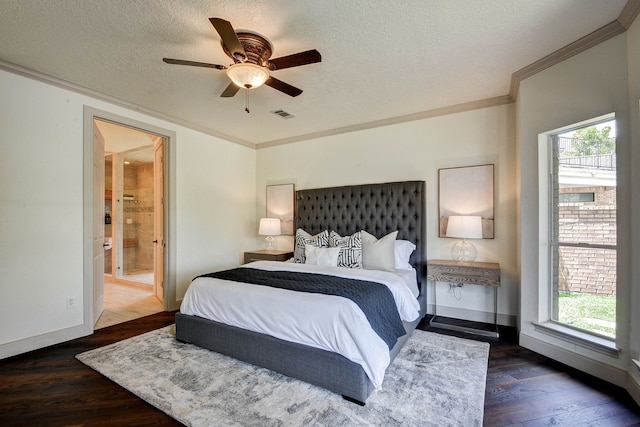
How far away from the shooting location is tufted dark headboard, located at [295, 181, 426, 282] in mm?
3885

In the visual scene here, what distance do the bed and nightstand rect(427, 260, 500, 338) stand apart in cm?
31

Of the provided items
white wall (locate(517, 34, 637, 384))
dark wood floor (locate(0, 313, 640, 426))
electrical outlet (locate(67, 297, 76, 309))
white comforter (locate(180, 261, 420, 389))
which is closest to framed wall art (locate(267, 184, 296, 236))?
white comforter (locate(180, 261, 420, 389))

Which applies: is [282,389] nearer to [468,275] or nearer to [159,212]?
[468,275]

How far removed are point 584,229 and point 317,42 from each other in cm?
286

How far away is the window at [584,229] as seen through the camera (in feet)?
7.79

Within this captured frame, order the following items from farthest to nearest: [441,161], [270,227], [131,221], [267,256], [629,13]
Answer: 1. [131,221]
2. [270,227]
3. [267,256]
4. [441,161]
5. [629,13]

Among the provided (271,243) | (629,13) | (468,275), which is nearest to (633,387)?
(468,275)

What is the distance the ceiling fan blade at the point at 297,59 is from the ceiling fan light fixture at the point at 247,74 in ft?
0.34

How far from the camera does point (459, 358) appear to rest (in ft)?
8.71

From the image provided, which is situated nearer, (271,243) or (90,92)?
(90,92)

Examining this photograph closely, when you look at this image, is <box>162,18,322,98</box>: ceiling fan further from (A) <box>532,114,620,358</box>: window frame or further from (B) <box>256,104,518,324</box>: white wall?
(A) <box>532,114,620,358</box>: window frame

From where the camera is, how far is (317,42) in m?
2.41

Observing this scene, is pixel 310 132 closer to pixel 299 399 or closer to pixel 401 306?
pixel 401 306

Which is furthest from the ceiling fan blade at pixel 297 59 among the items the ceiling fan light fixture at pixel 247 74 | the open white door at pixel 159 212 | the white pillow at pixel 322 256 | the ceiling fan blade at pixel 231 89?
the open white door at pixel 159 212
